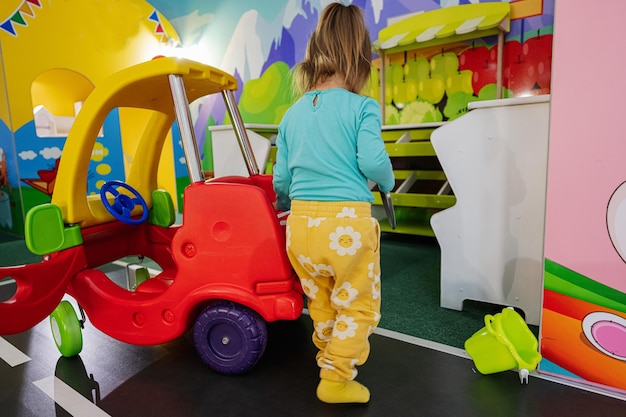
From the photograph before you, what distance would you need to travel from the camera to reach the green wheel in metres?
1.61

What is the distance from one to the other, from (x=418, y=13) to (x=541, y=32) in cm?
97

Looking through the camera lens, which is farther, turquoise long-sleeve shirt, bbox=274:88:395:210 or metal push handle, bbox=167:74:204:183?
metal push handle, bbox=167:74:204:183

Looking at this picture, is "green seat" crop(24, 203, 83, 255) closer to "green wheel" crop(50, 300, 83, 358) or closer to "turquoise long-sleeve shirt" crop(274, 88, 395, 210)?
"green wheel" crop(50, 300, 83, 358)

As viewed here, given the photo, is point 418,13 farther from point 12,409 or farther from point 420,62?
point 12,409

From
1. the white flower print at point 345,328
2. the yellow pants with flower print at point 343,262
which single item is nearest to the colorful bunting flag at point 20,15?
the yellow pants with flower print at point 343,262

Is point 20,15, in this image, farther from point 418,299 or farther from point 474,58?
point 418,299

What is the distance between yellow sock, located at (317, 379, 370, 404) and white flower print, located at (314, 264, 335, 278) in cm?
32

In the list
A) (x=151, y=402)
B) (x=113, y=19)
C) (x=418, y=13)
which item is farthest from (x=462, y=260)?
(x=113, y=19)

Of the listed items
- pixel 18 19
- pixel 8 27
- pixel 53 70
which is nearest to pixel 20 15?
pixel 18 19

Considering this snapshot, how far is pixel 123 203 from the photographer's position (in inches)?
74.0

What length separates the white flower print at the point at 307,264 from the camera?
4.17 ft

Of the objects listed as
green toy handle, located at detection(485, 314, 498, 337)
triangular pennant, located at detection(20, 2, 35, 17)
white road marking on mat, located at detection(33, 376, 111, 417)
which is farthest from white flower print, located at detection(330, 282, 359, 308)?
triangular pennant, located at detection(20, 2, 35, 17)

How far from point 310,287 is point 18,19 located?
13.7 feet

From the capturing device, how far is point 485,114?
5.96 feet
